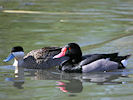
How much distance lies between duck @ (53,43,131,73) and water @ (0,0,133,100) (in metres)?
0.27

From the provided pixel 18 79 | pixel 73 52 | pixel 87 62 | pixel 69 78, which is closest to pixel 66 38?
pixel 73 52

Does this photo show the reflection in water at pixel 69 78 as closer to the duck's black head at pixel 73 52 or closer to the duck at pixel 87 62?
the duck at pixel 87 62

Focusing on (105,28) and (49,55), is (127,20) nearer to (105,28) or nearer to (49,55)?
(105,28)

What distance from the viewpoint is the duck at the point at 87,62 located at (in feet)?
36.9

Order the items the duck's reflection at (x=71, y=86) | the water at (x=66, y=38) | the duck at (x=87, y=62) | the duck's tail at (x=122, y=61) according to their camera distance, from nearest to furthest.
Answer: the water at (x=66, y=38), the duck's reflection at (x=71, y=86), the duck at (x=87, y=62), the duck's tail at (x=122, y=61)

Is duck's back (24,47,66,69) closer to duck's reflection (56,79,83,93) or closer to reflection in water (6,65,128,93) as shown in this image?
reflection in water (6,65,128,93)

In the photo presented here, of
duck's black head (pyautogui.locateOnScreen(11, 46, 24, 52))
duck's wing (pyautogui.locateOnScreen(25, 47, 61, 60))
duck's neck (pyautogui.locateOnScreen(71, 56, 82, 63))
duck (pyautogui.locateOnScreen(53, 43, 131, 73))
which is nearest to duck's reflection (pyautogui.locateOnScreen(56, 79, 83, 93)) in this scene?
duck (pyautogui.locateOnScreen(53, 43, 131, 73))

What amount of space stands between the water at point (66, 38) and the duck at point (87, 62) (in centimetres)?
27

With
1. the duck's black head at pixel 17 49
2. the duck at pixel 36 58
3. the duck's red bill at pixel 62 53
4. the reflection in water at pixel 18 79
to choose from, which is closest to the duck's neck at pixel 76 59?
the duck's red bill at pixel 62 53

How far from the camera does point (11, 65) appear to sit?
40.1 ft

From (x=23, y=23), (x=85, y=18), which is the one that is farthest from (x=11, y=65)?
(x=85, y=18)

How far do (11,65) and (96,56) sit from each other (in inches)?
101

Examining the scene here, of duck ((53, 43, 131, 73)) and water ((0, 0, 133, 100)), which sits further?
duck ((53, 43, 131, 73))

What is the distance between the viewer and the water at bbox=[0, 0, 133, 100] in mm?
8844
